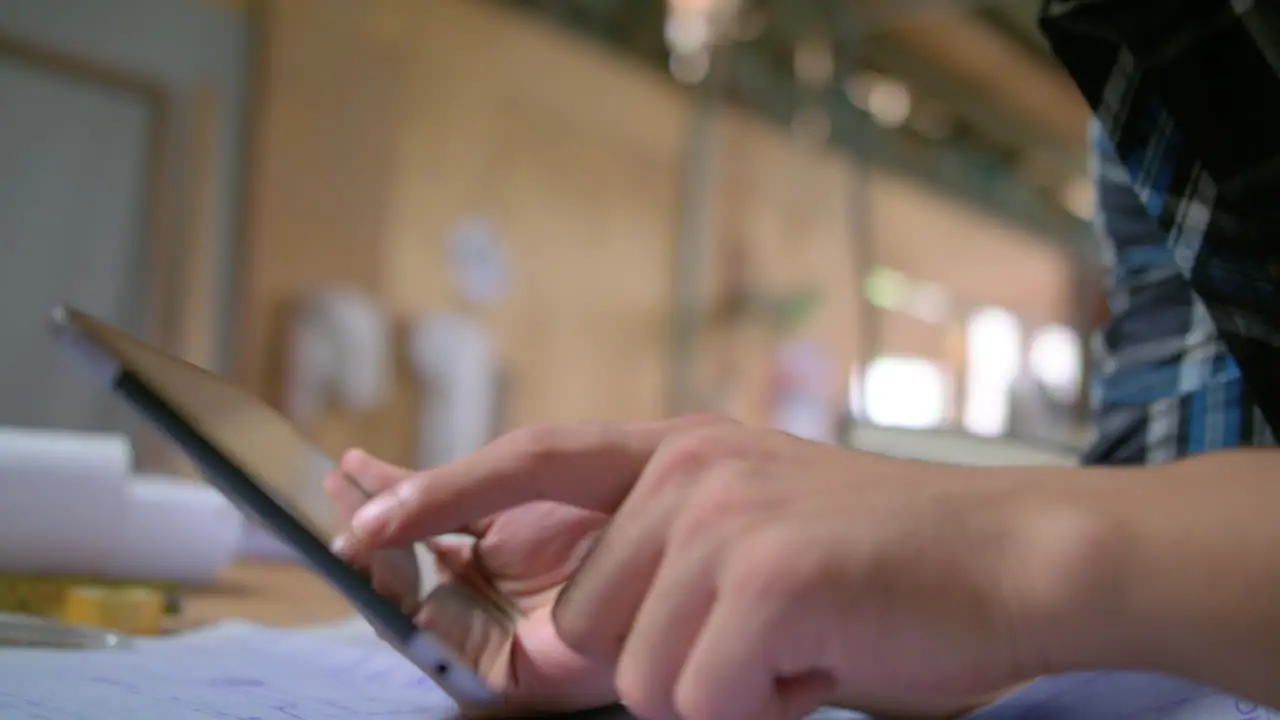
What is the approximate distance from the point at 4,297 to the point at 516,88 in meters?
1.15

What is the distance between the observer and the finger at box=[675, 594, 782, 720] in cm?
27

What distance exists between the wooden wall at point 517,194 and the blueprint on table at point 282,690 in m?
1.45

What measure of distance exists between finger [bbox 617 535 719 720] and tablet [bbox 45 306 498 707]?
3.0 inches

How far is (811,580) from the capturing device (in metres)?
0.26

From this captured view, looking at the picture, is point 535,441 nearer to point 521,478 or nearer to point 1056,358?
point 521,478

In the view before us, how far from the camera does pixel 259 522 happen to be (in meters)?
0.33

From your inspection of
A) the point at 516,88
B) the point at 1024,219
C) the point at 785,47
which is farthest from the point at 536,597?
the point at 1024,219

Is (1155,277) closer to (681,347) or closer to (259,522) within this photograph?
(259,522)

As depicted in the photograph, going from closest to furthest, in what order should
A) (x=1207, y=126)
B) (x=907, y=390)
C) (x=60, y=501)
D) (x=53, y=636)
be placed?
(x=1207, y=126) < (x=53, y=636) < (x=60, y=501) < (x=907, y=390)

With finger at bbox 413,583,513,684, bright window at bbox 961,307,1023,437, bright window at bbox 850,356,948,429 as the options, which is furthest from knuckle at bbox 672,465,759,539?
bright window at bbox 961,307,1023,437

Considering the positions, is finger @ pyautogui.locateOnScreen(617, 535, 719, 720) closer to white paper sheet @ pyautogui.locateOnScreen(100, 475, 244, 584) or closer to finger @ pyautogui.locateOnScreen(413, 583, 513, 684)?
finger @ pyautogui.locateOnScreen(413, 583, 513, 684)

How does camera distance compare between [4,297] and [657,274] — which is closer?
[4,297]

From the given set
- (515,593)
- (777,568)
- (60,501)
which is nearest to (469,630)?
(515,593)

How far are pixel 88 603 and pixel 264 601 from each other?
0.20m
